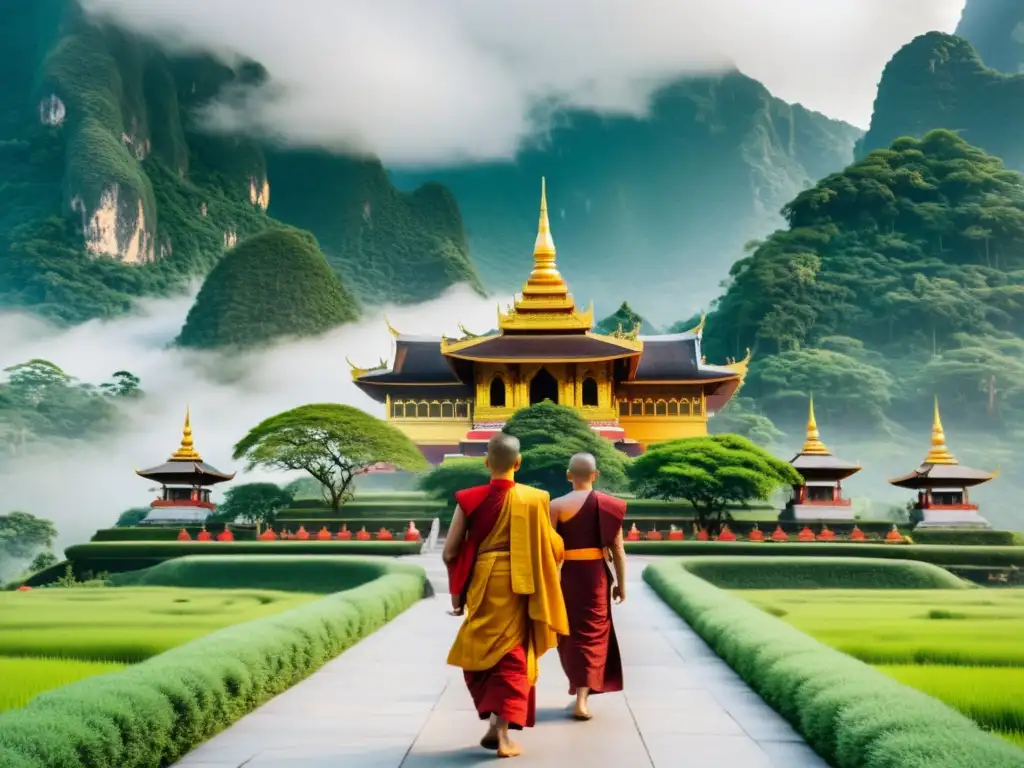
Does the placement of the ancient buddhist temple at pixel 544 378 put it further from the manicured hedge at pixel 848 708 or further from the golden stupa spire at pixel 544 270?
the manicured hedge at pixel 848 708

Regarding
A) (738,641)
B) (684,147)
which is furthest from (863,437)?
(684,147)

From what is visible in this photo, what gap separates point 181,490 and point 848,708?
103 feet

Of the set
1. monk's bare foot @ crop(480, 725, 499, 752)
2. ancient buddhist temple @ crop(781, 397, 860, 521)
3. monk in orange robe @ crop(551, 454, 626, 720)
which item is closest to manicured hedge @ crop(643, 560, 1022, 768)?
monk in orange robe @ crop(551, 454, 626, 720)

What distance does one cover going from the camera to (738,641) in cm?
991

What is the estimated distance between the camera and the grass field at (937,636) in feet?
25.9

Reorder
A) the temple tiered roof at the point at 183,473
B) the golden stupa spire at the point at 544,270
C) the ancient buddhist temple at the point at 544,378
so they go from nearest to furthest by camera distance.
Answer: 1. the temple tiered roof at the point at 183,473
2. the ancient buddhist temple at the point at 544,378
3. the golden stupa spire at the point at 544,270

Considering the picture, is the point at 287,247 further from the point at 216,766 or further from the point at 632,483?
the point at 216,766

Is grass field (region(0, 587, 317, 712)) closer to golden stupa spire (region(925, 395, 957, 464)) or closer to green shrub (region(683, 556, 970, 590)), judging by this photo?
green shrub (region(683, 556, 970, 590))

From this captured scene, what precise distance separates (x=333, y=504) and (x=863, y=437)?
Answer: 37.6m

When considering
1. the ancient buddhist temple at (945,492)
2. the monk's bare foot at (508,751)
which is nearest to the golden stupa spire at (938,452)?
the ancient buddhist temple at (945,492)

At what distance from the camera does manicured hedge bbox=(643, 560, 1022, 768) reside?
208 inches

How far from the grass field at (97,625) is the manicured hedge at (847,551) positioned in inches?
375

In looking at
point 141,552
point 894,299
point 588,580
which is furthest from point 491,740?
point 894,299

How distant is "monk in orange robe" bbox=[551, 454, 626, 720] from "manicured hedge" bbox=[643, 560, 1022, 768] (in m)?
1.14
